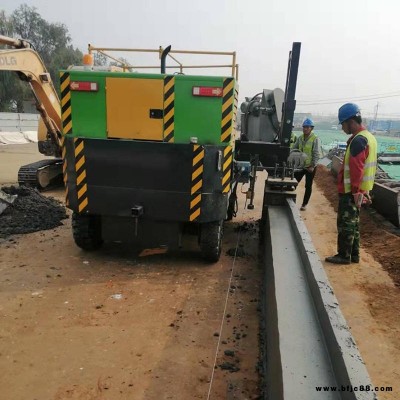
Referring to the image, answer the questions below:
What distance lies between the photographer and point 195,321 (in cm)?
379

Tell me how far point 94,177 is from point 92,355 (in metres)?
2.25

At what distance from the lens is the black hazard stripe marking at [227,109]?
15.0ft

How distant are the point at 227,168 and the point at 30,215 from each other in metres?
3.99

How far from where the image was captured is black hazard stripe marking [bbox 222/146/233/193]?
15.5 ft

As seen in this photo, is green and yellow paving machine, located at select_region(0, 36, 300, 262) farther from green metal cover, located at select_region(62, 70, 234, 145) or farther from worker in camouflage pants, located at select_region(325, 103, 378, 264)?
worker in camouflage pants, located at select_region(325, 103, 378, 264)

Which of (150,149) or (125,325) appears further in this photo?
(150,149)

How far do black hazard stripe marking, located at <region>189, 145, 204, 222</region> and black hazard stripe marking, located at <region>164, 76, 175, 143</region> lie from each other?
337 millimetres

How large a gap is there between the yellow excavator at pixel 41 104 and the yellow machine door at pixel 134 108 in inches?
131

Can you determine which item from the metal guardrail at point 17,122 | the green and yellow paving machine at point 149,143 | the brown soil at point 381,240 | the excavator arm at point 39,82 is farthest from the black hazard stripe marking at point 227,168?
the metal guardrail at point 17,122

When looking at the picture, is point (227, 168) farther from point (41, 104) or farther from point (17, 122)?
point (17, 122)

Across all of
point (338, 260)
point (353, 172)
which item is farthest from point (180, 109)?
point (338, 260)

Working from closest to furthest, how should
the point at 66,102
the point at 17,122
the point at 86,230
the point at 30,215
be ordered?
the point at 66,102, the point at 86,230, the point at 30,215, the point at 17,122

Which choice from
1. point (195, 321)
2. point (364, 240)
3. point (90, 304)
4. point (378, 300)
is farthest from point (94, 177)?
point (364, 240)

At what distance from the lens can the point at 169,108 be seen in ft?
15.3
